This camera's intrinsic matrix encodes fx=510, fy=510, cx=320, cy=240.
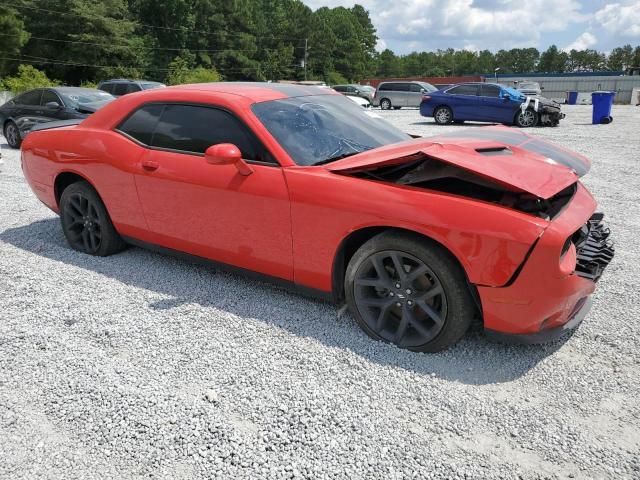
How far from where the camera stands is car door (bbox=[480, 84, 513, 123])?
16719 mm

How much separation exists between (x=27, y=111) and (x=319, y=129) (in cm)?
1045

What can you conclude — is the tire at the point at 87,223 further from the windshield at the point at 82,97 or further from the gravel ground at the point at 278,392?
the windshield at the point at 82,97

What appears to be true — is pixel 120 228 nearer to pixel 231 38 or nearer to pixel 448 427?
pixel 448 427

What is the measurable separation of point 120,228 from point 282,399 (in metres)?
2.48

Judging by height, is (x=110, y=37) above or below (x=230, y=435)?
above

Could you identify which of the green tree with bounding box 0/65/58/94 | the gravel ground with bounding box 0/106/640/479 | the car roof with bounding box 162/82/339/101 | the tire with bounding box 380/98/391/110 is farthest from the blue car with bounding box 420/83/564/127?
the green tree with bounding box 0/65/58/94

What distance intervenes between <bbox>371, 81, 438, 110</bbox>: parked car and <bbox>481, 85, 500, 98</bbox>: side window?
367 inches

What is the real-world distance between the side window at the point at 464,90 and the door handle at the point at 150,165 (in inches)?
618

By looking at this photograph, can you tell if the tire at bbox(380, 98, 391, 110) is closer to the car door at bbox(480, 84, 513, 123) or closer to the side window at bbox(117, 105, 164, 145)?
the car door at bbox(480, 84, 513, 123)

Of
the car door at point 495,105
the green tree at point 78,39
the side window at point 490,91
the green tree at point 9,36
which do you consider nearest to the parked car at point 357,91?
the side window at point 490,91

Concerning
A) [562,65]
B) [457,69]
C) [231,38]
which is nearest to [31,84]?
[231,38]

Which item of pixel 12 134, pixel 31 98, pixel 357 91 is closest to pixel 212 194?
pixel 31 98

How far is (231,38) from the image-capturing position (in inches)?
2675

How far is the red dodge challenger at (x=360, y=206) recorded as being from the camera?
8.56 feet
